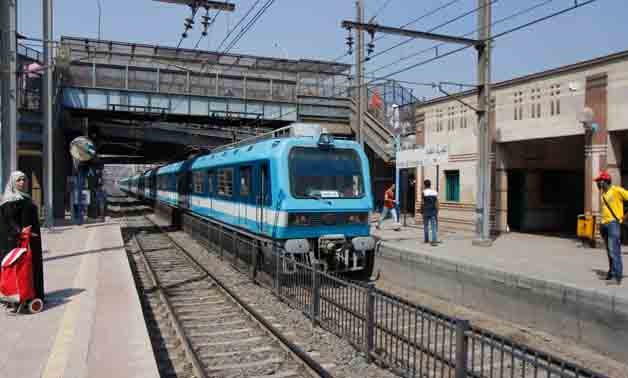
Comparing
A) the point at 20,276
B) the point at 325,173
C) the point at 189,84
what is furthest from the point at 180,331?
the point at 189,84

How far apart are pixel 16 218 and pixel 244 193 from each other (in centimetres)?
575

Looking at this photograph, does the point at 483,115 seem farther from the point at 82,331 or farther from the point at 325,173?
the point at 82,331

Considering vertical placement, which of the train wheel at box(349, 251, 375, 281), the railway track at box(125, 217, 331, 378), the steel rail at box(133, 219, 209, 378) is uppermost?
the train wheel at box(349, 251, 375, 281)

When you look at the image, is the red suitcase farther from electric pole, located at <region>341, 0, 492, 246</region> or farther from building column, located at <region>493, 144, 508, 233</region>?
building column, located at <region>493, 144, 508, 233</region>

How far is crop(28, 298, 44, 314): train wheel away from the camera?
257 inches

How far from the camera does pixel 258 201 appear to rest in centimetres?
1072

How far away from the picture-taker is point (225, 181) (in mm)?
13406

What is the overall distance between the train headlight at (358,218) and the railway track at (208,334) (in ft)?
8.82

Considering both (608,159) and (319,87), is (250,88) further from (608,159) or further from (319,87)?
(608,159)

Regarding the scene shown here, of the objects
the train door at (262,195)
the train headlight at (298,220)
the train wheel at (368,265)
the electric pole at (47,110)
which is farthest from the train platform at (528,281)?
the electric pole at (47,110)

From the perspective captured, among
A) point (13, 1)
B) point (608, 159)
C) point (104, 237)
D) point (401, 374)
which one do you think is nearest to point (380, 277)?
point (608, 159)

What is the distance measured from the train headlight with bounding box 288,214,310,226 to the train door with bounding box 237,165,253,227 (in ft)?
6.08

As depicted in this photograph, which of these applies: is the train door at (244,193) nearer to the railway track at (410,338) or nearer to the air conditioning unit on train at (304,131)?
the air conditioning unit on train at (304,131)

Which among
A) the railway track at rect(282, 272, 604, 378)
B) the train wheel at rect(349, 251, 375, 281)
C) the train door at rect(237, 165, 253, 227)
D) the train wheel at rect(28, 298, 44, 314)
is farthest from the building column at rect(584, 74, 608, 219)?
the train wheel at rect(28, 298, 44, 314)
